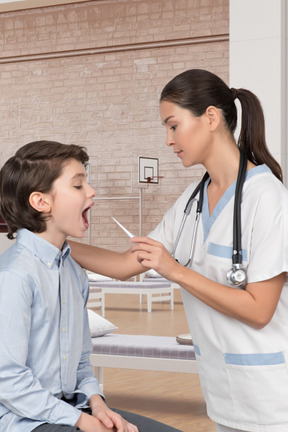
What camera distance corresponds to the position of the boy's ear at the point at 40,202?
1795 millimetres

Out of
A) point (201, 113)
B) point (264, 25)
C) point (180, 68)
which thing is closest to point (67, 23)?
point (180, 68)

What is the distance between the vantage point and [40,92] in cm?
1355

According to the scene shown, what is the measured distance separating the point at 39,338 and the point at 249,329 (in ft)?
1.71

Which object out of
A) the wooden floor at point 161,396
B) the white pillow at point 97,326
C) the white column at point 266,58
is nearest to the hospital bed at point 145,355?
the white pillow at point 97,326

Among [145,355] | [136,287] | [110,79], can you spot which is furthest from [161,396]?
[110,79]

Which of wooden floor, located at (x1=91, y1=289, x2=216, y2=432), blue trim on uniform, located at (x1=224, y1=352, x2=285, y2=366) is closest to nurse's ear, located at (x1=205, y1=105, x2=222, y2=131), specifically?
blue trim on uniform, located at (x1=224, y1=352, x2=285, y2=366)

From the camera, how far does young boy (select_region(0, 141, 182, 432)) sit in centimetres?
166

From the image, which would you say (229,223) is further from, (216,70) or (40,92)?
(40,92)

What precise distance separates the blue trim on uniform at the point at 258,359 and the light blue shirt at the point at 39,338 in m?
0.37

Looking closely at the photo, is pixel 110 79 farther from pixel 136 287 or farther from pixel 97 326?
pixel 97 326

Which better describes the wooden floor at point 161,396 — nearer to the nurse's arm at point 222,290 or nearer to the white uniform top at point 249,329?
the white uniform top at point 249,329

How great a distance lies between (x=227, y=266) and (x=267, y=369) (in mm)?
273

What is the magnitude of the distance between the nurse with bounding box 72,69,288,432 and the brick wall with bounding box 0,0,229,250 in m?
10.2

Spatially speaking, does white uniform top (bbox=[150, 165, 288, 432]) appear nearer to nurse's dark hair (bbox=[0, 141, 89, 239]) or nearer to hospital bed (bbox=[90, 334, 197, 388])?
nurse's dark hair (bbox=[0, 141, 89, 239])
